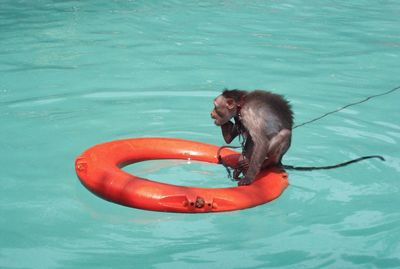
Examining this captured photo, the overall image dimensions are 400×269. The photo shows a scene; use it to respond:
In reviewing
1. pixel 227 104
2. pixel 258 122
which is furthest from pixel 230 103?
pixel 258 122

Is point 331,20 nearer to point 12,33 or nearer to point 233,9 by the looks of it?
point 233,9

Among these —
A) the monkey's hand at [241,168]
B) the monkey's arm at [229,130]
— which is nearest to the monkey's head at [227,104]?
the monkey's arm at [229,130]

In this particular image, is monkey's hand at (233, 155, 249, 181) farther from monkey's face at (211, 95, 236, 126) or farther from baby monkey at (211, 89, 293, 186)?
monkey's face at (211, 95, 236, 126)

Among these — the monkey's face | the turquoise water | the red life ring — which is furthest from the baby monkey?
the turquoise water

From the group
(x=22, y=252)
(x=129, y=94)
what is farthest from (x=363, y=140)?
(x=22, y=252)

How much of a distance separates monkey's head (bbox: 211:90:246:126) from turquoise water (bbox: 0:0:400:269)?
623 mm

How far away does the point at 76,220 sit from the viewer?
5.79 meters

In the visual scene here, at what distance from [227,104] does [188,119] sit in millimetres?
2153

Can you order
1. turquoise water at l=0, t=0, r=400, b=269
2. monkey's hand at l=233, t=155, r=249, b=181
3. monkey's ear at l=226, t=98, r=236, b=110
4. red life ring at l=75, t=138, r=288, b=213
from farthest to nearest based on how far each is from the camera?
1. monkey's hand at l=233, t=155, r=249, b=181
2. monkey's ear at l=226, t=98, r=236, b=110
3. red life ring at l=75, t=138, r=288, b=213
4. turquoise water at l=0, t=0, r=400, b=269

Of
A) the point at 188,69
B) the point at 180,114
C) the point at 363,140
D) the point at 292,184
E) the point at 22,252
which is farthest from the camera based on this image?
the point at 188,69

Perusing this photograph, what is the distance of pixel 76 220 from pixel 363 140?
11.3 ft

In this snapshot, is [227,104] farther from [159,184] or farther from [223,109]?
[159,184]

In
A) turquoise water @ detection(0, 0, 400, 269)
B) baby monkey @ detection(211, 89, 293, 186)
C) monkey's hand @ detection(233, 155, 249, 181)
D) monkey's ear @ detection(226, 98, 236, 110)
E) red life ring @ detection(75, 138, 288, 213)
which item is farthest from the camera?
monkey's hand @ detection(233, 155, 249, 181)

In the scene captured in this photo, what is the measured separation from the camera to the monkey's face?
6.36 metres
